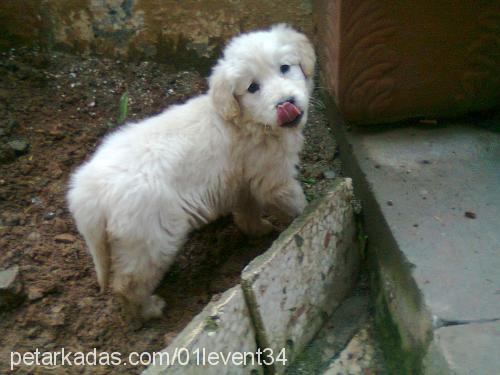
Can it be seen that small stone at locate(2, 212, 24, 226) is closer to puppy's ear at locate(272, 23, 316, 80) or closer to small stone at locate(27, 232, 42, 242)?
→ small stone at locate(27, 232, 42, 242)

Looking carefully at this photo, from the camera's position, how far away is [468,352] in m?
2.15

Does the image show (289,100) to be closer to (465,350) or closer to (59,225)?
(465,350)

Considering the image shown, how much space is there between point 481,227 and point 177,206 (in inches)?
57.5

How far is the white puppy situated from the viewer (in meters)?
2.60

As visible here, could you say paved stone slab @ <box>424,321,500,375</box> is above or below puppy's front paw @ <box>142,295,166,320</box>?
above

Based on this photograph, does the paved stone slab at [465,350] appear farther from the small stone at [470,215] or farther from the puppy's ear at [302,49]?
the puppy's ear at [302,49]

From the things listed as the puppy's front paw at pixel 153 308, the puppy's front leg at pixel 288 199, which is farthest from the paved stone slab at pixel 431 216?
the puppy's front paw at pixel 153 308

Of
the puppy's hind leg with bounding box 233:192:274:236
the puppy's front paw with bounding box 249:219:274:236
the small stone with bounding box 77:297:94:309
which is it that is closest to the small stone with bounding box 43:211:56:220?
the small stone with bounding box 77:297:94:309

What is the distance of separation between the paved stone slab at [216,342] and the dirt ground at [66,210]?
1.74 feet

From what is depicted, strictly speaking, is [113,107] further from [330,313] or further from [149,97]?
[330,313]

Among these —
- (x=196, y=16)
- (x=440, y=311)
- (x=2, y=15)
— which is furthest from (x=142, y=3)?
(x=440, y=311)

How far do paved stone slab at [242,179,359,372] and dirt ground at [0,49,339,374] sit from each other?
52 centimetres

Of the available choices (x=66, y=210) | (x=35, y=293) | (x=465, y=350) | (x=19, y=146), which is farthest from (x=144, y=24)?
(x=465, y=350)

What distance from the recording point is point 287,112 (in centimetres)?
261
